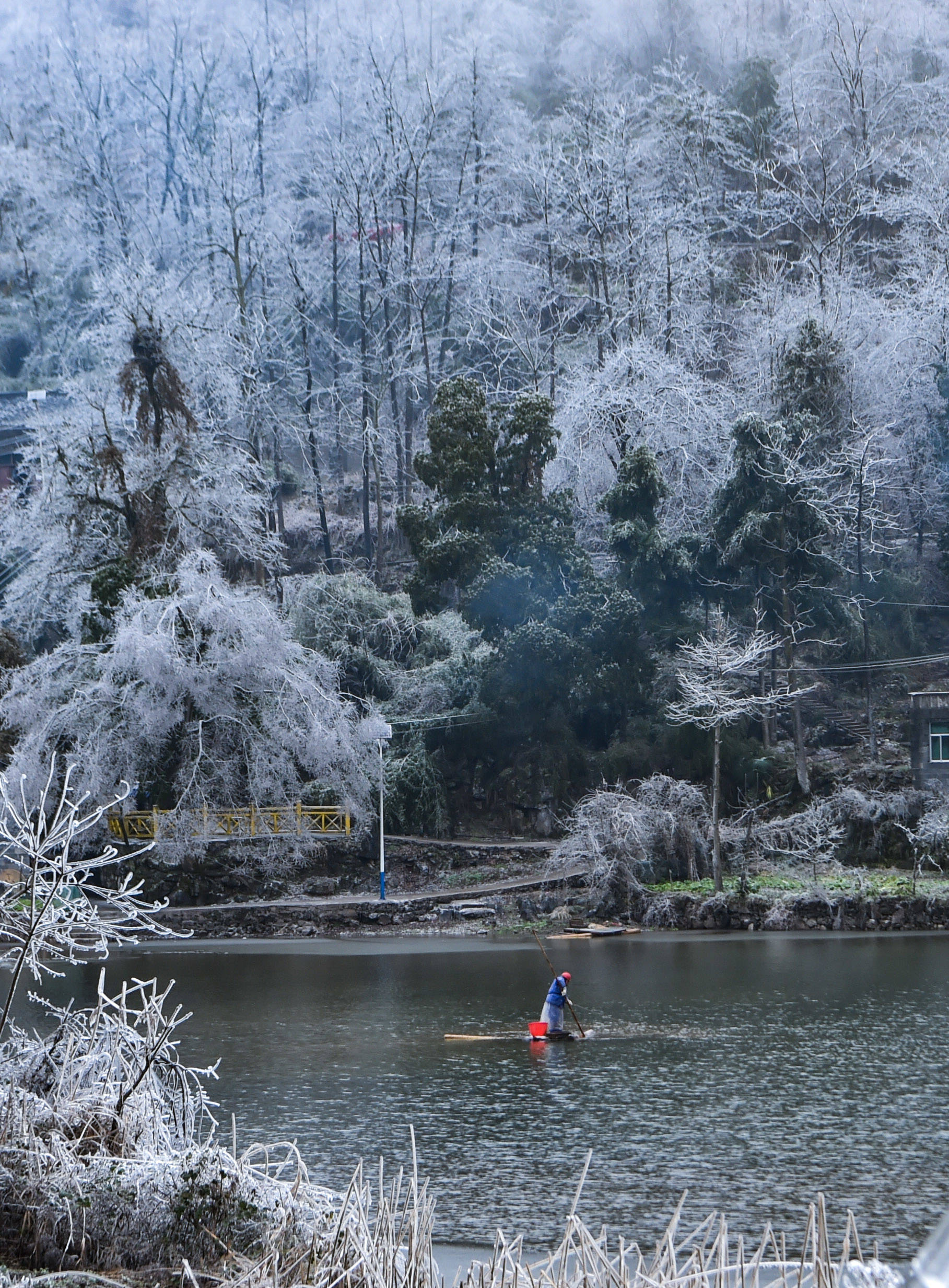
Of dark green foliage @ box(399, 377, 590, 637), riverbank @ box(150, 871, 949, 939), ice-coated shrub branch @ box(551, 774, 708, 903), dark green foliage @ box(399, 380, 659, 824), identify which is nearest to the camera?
riverbank @ box(150, 871, 949, 939)

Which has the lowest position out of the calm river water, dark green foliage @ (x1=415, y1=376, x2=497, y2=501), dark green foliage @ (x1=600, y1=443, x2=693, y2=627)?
the calm river water

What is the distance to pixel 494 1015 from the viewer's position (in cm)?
2291

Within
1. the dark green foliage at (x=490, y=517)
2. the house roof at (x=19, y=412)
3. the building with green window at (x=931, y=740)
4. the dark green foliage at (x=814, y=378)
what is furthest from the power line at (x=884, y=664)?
the house roof at (x=19, y=412)

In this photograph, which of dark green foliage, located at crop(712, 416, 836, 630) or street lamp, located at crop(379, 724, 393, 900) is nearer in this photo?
street lamp, located at crop(379, 724, 393, 900)

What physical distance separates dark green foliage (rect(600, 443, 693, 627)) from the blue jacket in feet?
82.0

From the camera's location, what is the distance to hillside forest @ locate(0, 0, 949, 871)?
134 feet

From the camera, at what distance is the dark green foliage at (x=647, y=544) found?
4391 centimetres

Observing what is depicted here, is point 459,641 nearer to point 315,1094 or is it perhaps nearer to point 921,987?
point 921,987

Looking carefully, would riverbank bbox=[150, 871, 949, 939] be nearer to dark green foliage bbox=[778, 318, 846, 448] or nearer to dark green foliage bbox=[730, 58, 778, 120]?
dark green foliage bbox=[778, 318, 846, 448]

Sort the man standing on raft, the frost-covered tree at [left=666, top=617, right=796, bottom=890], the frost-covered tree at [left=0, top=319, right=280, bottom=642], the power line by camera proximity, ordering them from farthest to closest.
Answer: the power line → the frost-covered tree at [left=0, top=319, right=280, bottom=642] → the frost-covered tree at [left=666, top=617, right=796, bottom=890] → the man standing on raft

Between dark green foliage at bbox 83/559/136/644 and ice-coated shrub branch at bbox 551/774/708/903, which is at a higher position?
dark green foliage at bbox 83/559/136/644

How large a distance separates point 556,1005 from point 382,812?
17025 millimetres

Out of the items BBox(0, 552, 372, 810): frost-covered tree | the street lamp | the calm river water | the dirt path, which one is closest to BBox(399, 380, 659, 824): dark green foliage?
the dirt path

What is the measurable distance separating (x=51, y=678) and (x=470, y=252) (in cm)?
3230
